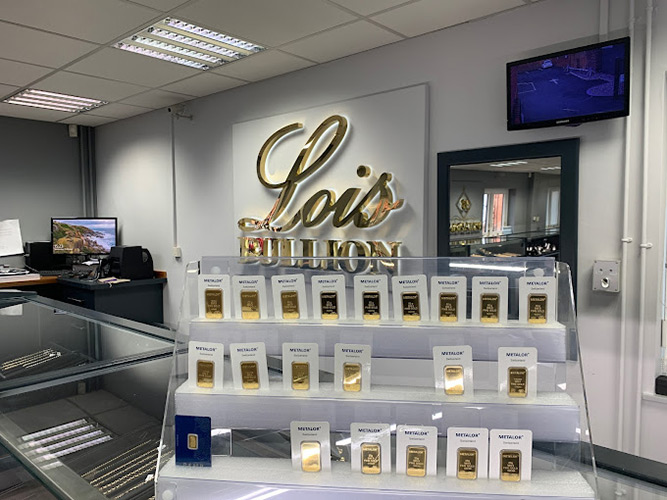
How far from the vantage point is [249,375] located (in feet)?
3.57

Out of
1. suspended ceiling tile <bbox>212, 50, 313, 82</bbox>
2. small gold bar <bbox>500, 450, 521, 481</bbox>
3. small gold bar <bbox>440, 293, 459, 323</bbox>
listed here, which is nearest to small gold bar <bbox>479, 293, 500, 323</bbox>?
small gold bar <bbox>440, 293, 459, 323</bbox>

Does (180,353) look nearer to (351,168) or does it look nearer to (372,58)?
(351,168)

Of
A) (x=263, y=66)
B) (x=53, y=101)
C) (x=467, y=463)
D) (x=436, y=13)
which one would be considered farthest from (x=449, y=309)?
(x=53, y=101)

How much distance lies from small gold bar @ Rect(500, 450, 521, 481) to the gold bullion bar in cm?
51

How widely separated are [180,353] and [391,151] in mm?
2509

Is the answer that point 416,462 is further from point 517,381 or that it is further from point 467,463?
point 517,381

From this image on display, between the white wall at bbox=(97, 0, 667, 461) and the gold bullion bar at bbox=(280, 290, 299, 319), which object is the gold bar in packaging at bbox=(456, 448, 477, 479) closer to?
the gold bullion bar at bbox=(280, 290, 299, 319)

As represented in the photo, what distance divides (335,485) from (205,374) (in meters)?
0.35

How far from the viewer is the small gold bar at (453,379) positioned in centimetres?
104

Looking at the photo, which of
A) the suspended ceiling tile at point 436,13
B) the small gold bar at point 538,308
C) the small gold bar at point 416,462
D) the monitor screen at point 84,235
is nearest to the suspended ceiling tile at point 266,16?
the suspended ceiling tile at point 436,13

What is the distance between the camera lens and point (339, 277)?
3.79 ft

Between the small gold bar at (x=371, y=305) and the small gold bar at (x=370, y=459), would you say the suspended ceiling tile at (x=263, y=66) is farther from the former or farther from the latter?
the small gold bar at (x=370, y=459)

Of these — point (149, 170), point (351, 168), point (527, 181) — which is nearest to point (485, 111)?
point (527, 181)

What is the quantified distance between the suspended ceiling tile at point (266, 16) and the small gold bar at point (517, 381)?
2287 millimetres
